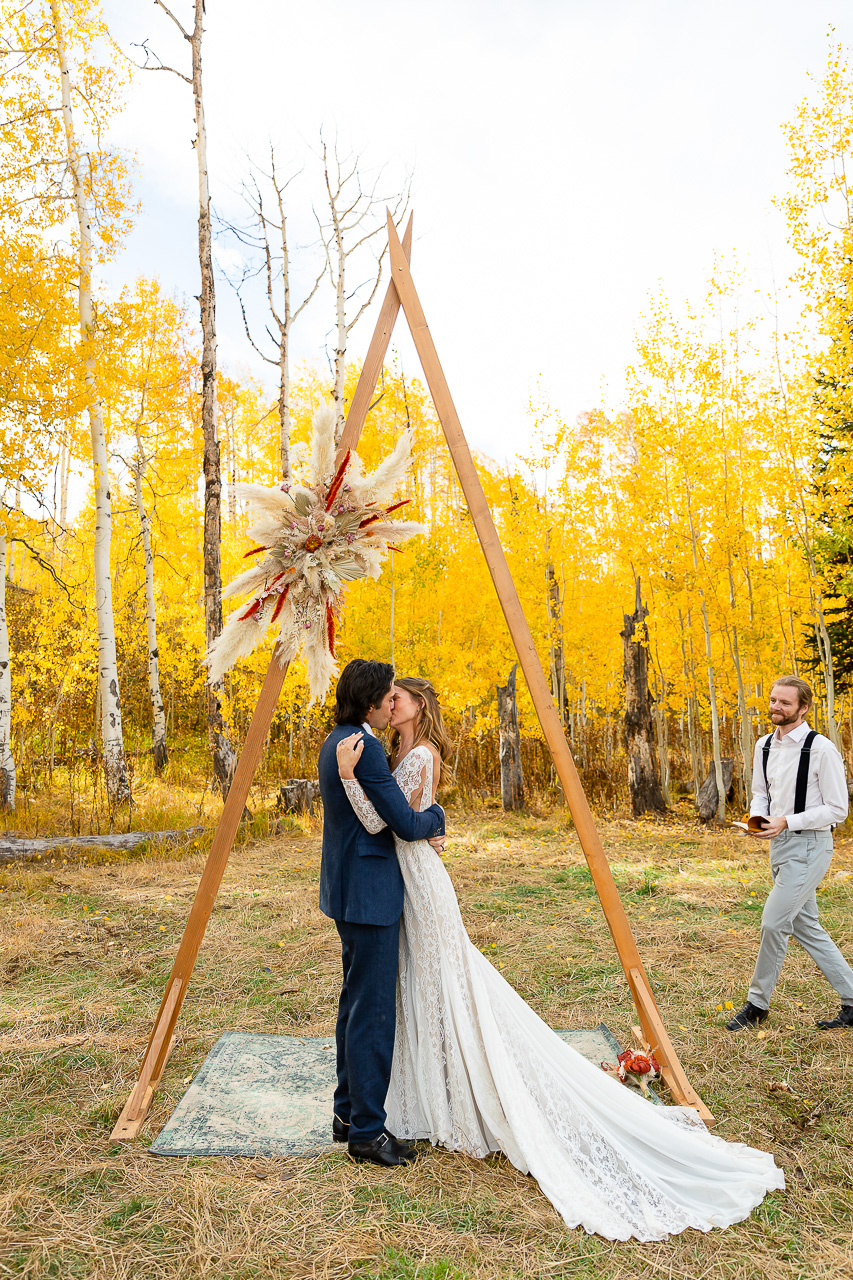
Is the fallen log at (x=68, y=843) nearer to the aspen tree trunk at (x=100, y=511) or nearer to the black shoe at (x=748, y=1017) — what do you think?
the aspen tree trunk at (x=100, y=511)

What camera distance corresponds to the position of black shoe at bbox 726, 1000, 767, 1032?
13.0 ft

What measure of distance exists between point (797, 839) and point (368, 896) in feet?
7.64

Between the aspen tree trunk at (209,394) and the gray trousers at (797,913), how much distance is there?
7.08 metres

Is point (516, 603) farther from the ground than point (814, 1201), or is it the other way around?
point (516, 603)

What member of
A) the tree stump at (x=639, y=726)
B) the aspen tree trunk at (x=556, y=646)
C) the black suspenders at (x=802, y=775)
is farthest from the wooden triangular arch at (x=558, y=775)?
the aspen tree trunk at (x=556, y=646)

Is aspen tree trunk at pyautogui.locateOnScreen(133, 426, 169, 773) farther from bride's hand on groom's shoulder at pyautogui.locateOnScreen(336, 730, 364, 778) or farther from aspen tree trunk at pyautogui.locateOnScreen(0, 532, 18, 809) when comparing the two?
bride's hand on groom's shoulder at pyautogui.locateOnScreen(336, 730, 364, 778)

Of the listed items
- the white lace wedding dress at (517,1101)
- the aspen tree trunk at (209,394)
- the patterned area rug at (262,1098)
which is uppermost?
the aspen tree trunk at (209,394)

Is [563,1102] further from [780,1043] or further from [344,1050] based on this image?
[780,1043]

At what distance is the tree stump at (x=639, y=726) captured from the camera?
38.1 ft

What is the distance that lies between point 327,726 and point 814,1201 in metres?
13.1

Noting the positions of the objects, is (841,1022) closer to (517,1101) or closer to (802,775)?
(802,775)

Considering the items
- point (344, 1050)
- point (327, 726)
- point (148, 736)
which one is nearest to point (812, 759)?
point (344, 1050)

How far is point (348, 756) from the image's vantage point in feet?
8.75

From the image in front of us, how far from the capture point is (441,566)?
12.1 m
